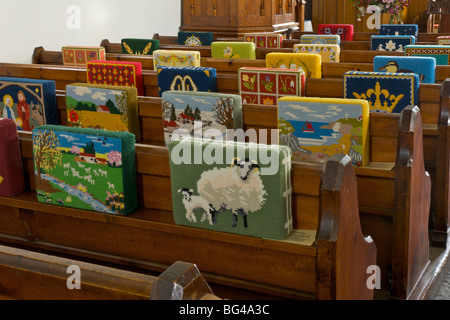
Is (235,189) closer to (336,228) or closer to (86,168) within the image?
(336,228)

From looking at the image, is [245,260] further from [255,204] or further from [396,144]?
[396,144]

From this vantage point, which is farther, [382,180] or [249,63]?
[249,63]

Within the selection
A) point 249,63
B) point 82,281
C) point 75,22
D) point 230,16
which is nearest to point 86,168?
point 82,281

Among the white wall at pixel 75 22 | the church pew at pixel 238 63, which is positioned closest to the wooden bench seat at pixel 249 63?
the church pew at pixel 238 63

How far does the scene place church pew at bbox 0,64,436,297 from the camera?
1956 mm

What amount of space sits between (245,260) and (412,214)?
66cm

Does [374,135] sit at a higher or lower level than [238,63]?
lower

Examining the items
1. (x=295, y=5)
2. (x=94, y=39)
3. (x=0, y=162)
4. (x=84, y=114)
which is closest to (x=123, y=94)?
(x=84, y=114)

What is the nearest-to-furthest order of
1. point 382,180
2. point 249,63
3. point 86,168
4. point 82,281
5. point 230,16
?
point 82,281
point 86,168
point 382,180
point 249,63
point 230,16

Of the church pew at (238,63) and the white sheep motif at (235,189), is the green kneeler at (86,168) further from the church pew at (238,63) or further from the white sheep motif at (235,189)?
the church pew at (238,63)

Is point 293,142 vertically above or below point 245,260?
above

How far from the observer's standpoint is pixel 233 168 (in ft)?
4.79

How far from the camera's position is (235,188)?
58.1 inches

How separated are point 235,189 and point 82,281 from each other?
1.81 ft
